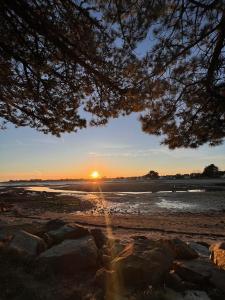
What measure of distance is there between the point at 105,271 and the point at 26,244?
6.27 ft

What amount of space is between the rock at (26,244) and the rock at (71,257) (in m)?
0.31

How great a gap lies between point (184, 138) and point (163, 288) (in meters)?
5.99

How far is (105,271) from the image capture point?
6.09 metres

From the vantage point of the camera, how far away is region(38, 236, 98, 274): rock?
21.6 ft

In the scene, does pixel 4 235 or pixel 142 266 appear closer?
pixel 142 266

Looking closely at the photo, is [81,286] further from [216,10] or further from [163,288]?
[216,10]

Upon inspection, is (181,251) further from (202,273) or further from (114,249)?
(114,249)

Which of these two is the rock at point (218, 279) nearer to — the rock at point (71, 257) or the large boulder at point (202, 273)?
the large boulder at point (202, 273)

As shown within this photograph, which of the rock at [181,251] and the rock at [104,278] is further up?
the rock at [181,251]

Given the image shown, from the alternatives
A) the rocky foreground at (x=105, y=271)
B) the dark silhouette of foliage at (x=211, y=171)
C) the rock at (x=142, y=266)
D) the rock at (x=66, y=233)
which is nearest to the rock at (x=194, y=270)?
the rocky foreground at (x=105, y=271)

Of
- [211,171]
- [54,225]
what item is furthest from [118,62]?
[211,171]

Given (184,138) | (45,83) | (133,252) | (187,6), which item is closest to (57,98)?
(45,83)

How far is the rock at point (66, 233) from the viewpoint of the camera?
25.8ft

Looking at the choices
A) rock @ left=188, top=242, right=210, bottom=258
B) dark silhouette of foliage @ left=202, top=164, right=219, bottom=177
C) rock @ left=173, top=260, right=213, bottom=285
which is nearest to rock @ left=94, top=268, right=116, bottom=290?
rock @ left=173, top=260, right=213, bottom=285
